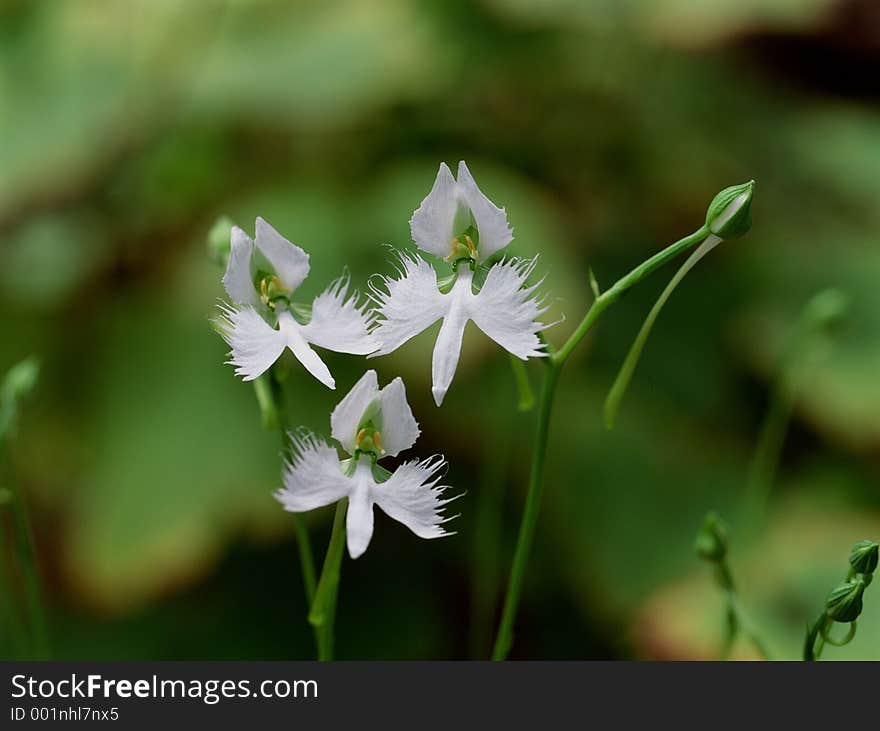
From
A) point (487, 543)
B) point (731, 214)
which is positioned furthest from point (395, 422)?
point (487, 543)

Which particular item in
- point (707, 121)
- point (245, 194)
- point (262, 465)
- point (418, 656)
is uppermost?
point (707, 121)

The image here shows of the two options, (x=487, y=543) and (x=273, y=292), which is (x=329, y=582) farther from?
(x=487, y=543)

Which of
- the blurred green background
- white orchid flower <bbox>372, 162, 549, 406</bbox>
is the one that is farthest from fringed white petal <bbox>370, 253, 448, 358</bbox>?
the blurred green background

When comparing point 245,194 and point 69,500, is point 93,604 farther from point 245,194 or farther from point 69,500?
point 245,194

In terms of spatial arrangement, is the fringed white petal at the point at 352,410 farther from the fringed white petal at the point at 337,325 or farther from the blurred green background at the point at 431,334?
the blurred green background at the point at 431,334

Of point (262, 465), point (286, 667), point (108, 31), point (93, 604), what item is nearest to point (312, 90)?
point (108, 31)

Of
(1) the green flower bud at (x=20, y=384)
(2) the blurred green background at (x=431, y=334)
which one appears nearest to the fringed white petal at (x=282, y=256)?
(1) the green flower bud at (x=20, y=384)

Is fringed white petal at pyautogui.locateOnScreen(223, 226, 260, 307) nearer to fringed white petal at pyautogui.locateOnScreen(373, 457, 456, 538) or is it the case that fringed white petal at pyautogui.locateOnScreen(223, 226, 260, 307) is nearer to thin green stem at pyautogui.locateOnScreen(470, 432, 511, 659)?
fringed white petal at pyautogui.locateOnScreen(373, 457, 456, 538)
